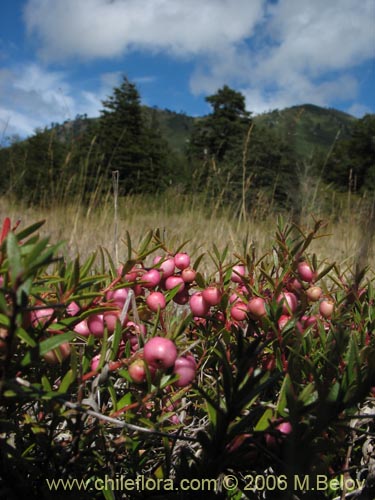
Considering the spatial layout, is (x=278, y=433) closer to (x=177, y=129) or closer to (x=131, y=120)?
(x=131, y=120)

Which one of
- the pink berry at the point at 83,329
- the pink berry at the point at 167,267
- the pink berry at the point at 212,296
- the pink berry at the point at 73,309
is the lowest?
the pink berry at the point at 83,329

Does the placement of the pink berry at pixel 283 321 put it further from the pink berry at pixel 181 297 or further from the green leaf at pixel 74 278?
the green leaf at pixel 74 278

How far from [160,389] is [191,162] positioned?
56.9ft

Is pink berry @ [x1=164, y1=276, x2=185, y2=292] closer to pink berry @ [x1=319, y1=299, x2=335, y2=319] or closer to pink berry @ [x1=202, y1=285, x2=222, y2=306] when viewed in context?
pink berry @ [x1=202, y1=285, x2=222, y2=306]

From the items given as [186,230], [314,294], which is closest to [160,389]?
[314,294]

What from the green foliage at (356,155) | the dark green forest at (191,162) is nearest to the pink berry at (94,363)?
the dark green forest at (191,162)

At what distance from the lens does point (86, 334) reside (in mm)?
474

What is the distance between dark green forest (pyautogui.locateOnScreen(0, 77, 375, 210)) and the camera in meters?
5.00

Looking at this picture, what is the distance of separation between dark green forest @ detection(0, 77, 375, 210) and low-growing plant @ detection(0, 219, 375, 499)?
5.34ft

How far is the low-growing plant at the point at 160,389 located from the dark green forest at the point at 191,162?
1.63 meters

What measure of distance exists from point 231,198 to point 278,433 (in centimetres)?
699

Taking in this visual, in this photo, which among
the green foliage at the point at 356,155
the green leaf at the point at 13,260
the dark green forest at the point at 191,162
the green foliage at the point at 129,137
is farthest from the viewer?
the green foliage at the point at 356,155

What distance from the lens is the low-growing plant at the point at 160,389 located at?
1.09ft

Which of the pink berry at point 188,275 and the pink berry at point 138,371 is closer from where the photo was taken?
the pink berry at point 138,371
